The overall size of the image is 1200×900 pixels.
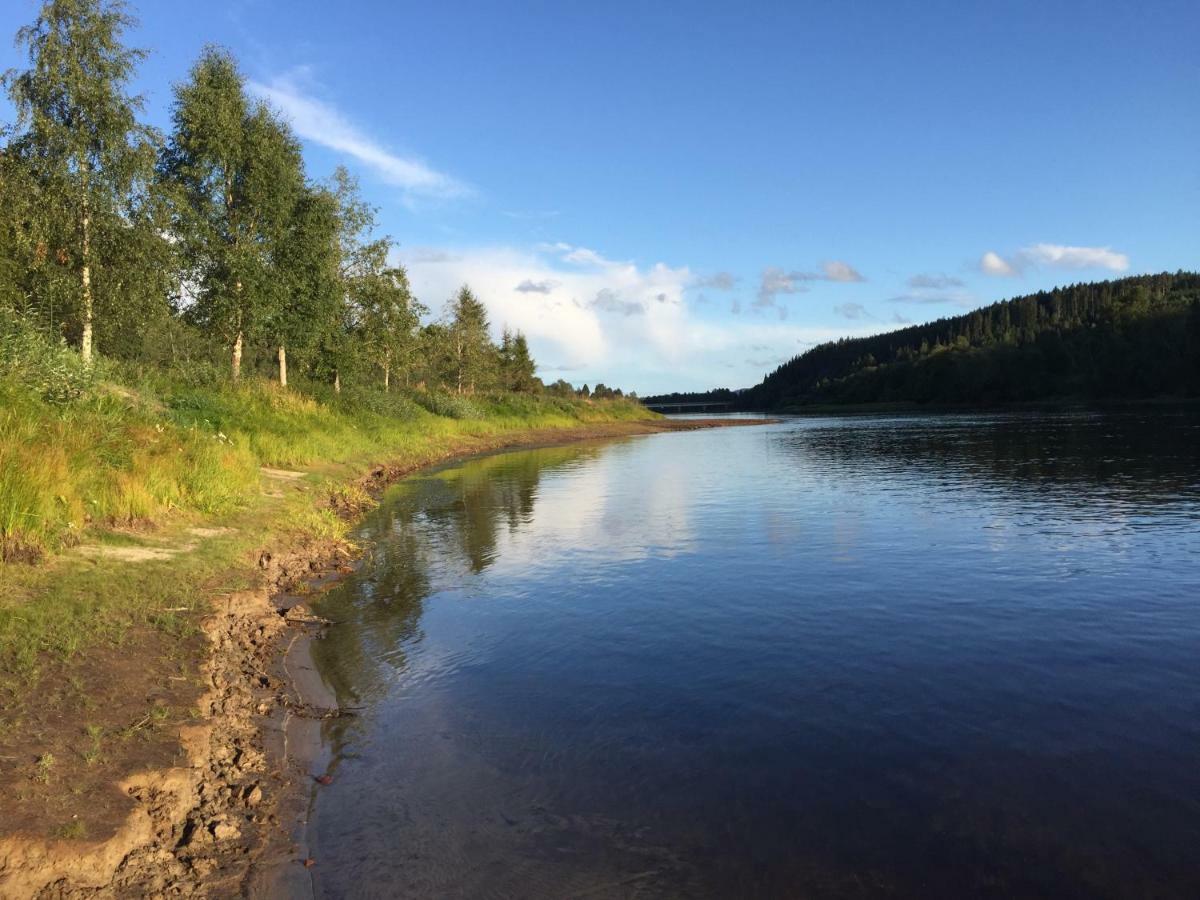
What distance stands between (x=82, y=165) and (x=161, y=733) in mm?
24117

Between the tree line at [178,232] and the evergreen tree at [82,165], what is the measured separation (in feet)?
0.15

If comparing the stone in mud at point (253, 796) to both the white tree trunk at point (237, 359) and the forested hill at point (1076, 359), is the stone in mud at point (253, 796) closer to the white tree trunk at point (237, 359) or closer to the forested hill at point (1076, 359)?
the white tree trunk at point (237, 359)

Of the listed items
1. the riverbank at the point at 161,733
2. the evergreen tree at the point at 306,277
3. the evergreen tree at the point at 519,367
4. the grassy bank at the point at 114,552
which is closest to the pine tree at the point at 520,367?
the evergreen tree at the point at 519,367

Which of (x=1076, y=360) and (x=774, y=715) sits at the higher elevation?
(x=1076, y=360)

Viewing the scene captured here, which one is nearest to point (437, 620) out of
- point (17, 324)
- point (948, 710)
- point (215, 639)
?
point (215, 639)

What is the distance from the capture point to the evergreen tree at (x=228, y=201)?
112ft

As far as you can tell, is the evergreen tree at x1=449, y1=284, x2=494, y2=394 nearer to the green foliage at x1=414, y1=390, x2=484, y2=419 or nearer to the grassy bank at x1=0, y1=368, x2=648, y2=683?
the green foliage at x1=414, y1=390, x2=484, y2=419

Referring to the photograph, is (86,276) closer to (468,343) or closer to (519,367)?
(468,343)

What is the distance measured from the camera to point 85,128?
24062 mm

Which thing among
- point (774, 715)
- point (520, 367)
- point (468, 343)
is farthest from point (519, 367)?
point (774, 715)

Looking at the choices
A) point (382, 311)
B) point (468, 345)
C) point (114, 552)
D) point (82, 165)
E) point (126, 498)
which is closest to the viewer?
point (114, 552)

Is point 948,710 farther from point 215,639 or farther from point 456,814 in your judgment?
point 215,639

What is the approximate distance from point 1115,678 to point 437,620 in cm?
963

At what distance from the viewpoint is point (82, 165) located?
2398cm
